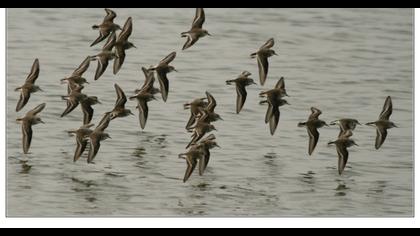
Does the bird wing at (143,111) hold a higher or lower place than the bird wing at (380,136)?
higher

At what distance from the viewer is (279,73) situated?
17812mm

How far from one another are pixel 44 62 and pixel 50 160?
501cm

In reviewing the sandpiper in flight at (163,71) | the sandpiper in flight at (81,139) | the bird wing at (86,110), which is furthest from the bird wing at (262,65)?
the sandpiper in flight at (81,139)

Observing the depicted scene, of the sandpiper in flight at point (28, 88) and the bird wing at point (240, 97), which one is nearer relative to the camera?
the sandpiper in flight at point (28, 88)

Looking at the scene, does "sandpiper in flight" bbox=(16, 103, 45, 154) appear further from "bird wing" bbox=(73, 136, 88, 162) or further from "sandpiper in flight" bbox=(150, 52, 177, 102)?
"sandpiper in flight" bbox=(150, 52, 177, 102)

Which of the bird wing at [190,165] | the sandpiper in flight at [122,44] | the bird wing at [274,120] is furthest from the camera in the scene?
the sandpiper in flight at [122,44]

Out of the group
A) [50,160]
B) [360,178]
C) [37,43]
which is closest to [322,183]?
[360,178]

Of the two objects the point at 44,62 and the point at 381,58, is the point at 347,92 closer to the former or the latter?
the point at 381,58

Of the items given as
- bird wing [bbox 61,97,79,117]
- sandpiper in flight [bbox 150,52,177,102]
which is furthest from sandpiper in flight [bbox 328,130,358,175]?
bird wing [bbox 61,97,79,117]

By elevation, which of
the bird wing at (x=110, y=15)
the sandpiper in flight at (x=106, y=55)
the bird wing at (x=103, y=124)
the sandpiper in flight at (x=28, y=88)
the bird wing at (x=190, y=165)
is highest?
the bird wing at (x=110, y=15)

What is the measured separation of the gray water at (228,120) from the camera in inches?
489

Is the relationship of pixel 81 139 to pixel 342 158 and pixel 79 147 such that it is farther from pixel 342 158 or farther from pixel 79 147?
pixel 342 158

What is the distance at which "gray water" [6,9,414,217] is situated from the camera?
40.8 feet

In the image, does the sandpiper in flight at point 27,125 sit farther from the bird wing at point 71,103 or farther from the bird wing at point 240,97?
the bird wing at point 240,97
